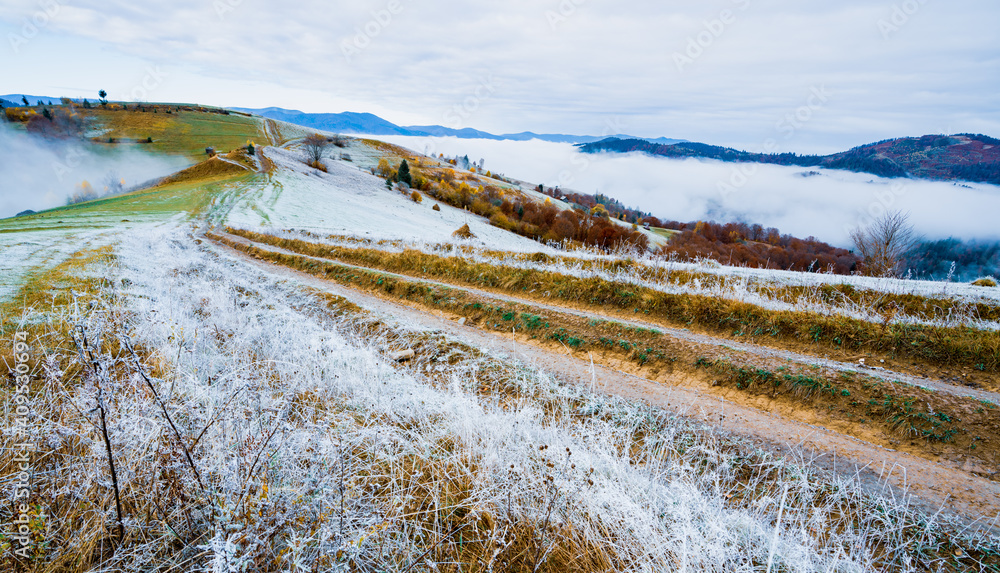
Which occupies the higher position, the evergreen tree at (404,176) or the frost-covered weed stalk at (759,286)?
the evergreen tree at (404,176)

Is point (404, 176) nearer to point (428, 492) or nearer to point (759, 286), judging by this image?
point (759, 286)

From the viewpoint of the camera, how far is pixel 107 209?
32031 millimetres

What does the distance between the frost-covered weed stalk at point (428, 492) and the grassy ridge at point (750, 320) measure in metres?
4.66

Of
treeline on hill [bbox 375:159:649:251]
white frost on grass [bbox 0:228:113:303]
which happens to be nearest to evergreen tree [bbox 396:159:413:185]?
treeline on hill [bbox 375:159:649:251]

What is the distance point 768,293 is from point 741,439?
8254 mm

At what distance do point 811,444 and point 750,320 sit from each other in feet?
14.0

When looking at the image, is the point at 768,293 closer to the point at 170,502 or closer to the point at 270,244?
the point at 170,502

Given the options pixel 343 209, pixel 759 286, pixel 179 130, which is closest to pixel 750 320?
pixel 759 286

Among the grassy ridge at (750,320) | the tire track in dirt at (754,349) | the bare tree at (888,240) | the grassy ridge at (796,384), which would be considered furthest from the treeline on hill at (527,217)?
the grassy ridge at (796,384)

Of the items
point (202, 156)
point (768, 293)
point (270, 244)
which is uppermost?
point (202, 156)

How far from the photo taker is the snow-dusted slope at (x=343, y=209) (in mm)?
31391

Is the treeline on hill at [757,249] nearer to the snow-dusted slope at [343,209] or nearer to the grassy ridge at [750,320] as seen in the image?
the grassy ridge at [750,320]

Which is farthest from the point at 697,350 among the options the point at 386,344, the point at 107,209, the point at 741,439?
the point at 107,209

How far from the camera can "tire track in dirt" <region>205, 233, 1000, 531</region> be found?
448cm
